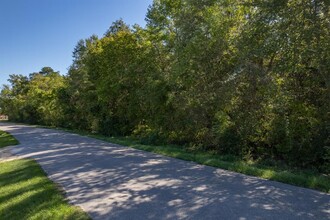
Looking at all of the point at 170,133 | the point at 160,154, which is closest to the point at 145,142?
the point at 170,133

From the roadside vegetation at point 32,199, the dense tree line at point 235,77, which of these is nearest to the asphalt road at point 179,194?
the roadside vegetation at point 32,199

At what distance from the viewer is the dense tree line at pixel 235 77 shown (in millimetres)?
8703

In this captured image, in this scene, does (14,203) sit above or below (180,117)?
below

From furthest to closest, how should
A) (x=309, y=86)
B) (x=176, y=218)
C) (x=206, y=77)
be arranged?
(x=206, y=77)
(x=309, y=86)
(x=176, y=218)

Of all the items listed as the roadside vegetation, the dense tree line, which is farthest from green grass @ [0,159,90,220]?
the dense tree line

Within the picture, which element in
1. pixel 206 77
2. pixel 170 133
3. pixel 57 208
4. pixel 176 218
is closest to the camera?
pixel 176 218

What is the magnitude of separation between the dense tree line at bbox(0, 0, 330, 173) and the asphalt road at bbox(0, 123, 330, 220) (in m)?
3.53

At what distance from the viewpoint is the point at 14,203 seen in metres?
6.42

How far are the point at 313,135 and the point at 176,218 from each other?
7613 mm

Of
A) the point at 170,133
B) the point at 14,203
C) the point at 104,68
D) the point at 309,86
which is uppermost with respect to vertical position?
the point at 104,68

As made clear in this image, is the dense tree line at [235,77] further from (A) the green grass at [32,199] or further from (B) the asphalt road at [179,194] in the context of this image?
(A) the green grass at [32,199]

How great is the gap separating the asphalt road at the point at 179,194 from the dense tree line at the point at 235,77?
353 centimetres

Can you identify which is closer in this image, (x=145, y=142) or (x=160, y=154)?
(x=160, y=154)

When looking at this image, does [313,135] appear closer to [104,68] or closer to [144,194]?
[144,194]
